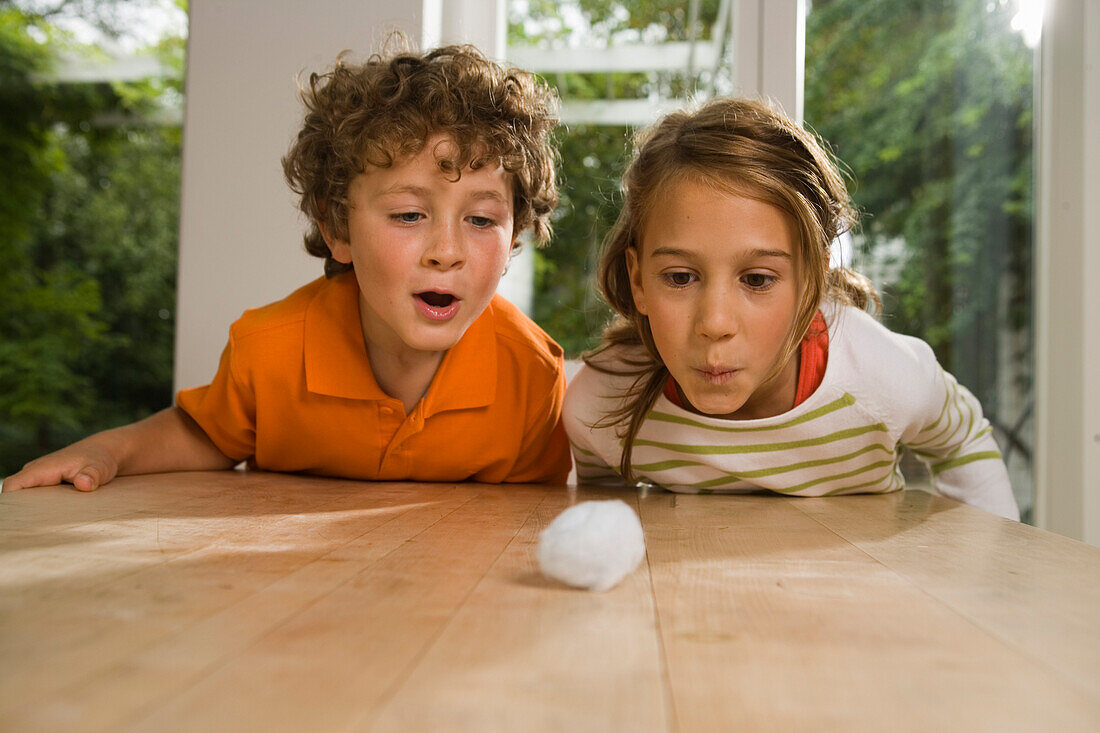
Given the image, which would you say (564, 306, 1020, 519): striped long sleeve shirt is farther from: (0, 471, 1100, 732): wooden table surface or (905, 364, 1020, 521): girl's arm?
(0, 471, 1100, 732): wooden table surface

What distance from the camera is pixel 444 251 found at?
1115mm

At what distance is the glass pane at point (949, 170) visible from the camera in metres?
1.98

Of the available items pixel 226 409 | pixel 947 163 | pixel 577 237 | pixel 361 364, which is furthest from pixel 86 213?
pixel 947 163

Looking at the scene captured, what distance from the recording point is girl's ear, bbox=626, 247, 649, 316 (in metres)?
1.12

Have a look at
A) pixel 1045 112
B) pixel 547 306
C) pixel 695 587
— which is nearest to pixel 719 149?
pixel 695 587

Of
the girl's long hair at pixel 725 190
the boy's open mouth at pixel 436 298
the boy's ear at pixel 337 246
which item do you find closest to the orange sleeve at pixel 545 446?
the girl's long hair at pixel 725 190

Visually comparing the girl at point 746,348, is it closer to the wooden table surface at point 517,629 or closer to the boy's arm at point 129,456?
the wooden table surface at point 517,629

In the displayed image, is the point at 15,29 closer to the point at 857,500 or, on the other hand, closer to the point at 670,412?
the point at 670,412

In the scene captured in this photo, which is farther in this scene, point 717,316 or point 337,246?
point 337,246

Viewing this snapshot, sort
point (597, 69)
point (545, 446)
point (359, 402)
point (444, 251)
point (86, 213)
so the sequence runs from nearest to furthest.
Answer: point (444, 251) < point (359, 402) < point (545, 446) < point (597, 69) < point (86, 213)

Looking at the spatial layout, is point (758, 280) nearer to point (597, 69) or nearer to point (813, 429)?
point (813, 429)

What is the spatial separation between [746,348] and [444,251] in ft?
1.30

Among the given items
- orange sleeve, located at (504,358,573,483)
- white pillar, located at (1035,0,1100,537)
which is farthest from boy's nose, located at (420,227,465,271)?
white pillar, located at (1035,0,1100,537)

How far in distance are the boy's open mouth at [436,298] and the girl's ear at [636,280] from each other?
0.80 feet
